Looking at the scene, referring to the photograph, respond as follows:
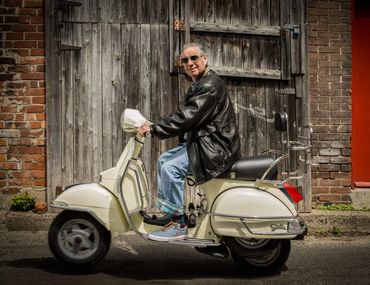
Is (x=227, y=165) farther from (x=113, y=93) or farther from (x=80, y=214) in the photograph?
(x=113, y=93)

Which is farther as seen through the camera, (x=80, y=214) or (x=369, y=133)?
(x=369, y=133)

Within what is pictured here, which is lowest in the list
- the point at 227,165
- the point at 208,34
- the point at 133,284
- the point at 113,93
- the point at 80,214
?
the point at 133,284

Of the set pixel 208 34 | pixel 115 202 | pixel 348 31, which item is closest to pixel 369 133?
pixel 348 31

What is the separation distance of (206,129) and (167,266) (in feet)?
4.34

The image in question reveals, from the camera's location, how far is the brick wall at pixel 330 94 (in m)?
7.62

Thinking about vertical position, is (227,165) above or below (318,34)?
below

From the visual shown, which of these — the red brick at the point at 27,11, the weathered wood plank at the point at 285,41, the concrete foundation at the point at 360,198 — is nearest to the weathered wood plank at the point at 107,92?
the red brick at the point at 27,11

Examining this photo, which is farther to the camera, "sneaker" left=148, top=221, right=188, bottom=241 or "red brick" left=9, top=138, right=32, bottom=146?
"red brick" left=9, top=138, right=32, bottom=146

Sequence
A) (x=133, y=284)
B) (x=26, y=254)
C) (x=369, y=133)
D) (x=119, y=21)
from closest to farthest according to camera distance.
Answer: (x=133, y=284)
(x=26, y=254)
(x=119, y=21)
(x=369, y=133)

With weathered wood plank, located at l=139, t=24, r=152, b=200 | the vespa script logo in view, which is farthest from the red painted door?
the vespa script logo

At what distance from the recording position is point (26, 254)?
5.86 meters

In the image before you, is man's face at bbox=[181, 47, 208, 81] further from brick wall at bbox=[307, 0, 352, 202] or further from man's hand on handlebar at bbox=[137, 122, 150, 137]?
brick wall at bbox=[307, 0, 352, 202]

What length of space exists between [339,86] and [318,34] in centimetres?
70

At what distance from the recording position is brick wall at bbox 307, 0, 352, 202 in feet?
25.0
